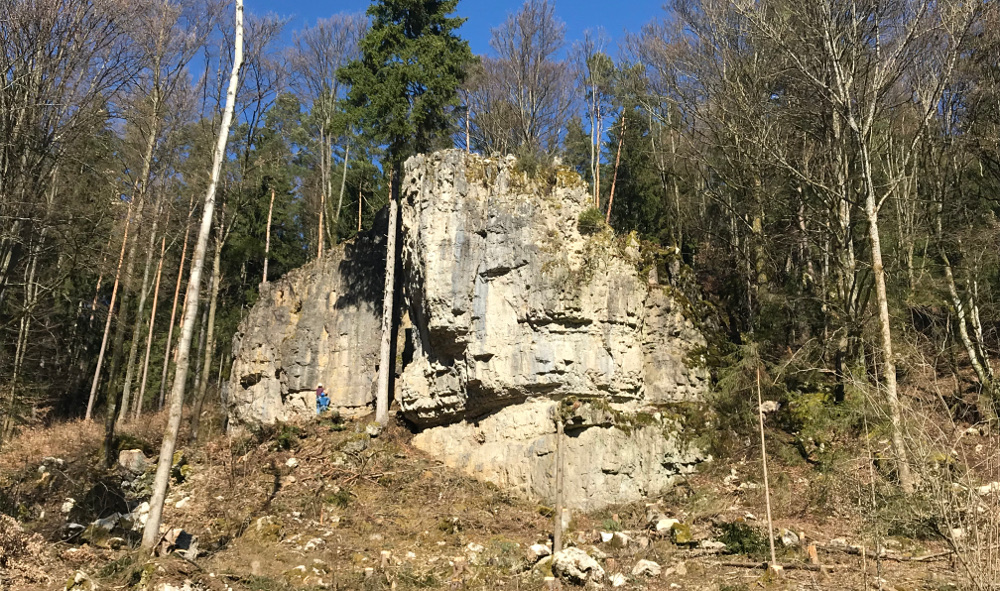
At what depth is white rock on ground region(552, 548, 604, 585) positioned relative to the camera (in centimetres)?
987

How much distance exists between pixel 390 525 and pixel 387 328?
574cm

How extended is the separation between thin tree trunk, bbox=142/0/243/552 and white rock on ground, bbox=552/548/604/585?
596 centimetres

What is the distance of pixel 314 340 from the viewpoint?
61.6 ft

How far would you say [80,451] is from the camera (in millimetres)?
16672

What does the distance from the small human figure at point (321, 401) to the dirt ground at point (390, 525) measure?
36.6 inches

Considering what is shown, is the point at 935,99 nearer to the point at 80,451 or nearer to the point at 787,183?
the point at 787,183

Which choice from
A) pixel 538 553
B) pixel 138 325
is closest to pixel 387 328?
pixel 138 325

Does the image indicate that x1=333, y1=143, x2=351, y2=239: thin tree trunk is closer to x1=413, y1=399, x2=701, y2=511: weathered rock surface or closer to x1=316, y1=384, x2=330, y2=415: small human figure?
x1=316, y1=384, x2=330, y2=415: small human figure

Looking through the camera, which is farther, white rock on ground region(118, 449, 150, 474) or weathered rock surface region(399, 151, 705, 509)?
white rock on ground region(118, 449, 150, 474)

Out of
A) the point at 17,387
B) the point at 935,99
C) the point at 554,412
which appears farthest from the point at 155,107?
the point at 935,99

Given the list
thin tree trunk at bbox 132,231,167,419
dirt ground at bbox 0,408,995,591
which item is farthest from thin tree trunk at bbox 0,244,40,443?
thin tree trunk at bbox 132,231,167,419

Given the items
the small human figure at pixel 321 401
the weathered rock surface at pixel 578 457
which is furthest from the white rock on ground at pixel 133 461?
the weathered rock surface at pixel 578 457

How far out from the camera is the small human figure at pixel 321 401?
17.9m

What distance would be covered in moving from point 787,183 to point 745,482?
8.27 metres
